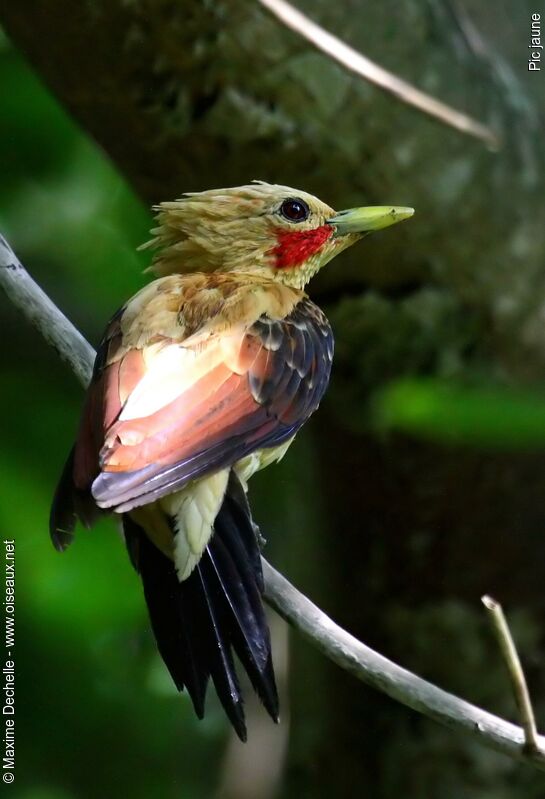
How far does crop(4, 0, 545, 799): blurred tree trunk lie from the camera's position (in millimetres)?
2820

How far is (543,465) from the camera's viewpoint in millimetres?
2979

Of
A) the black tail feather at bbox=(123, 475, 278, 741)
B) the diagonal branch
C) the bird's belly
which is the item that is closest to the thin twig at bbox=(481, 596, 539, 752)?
the diagonal branch

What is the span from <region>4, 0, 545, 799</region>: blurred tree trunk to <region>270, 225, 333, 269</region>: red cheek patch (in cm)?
37

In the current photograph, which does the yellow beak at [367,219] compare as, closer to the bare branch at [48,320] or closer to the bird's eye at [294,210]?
the bird's eye at [294,210]

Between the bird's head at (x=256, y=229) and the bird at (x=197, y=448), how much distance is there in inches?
4.4

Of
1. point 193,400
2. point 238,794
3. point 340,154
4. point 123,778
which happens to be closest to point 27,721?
point 123,778

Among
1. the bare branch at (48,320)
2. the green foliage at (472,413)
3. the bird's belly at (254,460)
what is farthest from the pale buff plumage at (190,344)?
the green foliage at (472,413)

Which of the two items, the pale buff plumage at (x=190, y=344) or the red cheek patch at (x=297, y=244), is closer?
the pale buff plumage at (x=190, y=344)

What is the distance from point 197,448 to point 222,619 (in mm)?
334

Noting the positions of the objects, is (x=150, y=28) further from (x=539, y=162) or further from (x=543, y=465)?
(x=543, y=465)

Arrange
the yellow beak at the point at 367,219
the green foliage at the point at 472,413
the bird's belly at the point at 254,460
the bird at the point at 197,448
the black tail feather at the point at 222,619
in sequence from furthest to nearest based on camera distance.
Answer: the yellow beak at the point at 367,219, the bird's belly at the point at 254,460, the black tail feather at the point at 222,619, the bird at the point at 197,448, the green foliage at the point at 472,413

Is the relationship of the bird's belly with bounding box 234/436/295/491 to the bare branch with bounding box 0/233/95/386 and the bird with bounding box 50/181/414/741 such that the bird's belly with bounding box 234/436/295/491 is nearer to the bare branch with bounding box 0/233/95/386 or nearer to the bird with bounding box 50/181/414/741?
the bird with bounding box 50/181/414/741

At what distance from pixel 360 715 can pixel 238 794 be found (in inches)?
21.6

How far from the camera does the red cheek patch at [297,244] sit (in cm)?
251
